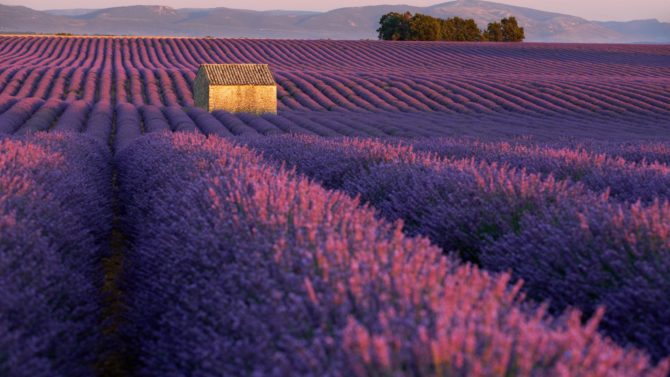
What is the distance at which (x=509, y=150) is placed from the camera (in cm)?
870

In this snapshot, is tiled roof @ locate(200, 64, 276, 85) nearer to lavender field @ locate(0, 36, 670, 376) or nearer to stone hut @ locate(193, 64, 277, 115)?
stone hut @ locate(193, 64, 277, 115)

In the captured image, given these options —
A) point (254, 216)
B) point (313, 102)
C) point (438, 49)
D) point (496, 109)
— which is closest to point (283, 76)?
point (313, 102)

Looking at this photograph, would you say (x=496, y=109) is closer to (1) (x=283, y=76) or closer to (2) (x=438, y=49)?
(1) (x=283, y=76)

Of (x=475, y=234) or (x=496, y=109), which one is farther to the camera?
(x=496, y=109)

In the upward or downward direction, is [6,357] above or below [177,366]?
above

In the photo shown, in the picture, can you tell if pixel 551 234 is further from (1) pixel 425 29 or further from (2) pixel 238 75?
(1) pixel 425 29

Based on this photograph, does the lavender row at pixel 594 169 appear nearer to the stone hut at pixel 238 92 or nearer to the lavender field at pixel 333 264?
the lavender field at pixel 333 264

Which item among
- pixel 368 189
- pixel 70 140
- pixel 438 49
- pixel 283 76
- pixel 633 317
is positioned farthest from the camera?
pixel 438 49

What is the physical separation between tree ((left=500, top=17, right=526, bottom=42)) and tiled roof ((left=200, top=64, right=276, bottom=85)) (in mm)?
42212

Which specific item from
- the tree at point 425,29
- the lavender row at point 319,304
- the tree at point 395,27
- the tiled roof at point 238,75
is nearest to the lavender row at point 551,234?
the lavender row at point 319,304

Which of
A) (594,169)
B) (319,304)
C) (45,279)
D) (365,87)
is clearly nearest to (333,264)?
(319,304)

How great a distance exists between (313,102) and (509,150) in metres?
20.2

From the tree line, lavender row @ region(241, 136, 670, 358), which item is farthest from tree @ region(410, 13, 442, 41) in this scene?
lavender row @ region(241, 136, 670, 358)

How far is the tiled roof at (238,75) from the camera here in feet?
86.2
